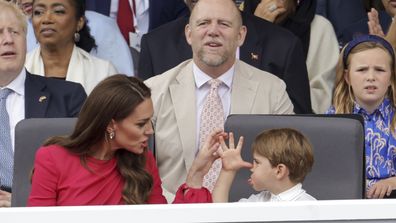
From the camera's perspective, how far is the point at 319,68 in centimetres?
749

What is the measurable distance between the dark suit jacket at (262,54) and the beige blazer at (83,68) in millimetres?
272

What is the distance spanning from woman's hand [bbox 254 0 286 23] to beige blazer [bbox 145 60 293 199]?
1222mm

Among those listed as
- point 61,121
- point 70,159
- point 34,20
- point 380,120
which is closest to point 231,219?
point 70,159

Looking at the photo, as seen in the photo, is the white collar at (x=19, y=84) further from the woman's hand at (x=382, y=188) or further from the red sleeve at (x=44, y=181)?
the woman's hand at (x=382, y=188)

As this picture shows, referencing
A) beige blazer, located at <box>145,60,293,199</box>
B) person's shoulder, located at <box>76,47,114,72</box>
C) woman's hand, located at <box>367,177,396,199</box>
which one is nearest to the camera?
beige blazer, located at <box>145,60,293,199</box>

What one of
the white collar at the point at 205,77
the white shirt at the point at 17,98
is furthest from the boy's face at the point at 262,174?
the white shirt at the point at 17,98

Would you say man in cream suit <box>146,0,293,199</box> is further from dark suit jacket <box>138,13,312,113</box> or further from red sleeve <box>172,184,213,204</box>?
red sleeve <box>172,184,213,204</box>

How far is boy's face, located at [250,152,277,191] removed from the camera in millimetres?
5105

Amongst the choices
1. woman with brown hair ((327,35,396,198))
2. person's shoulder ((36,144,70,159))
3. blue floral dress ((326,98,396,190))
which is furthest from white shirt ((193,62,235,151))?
person's shoulder ((36,144,70,159))

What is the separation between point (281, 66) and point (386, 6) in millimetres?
1327

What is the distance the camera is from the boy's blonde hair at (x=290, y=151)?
507cm

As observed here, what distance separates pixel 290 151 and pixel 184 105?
1.18m

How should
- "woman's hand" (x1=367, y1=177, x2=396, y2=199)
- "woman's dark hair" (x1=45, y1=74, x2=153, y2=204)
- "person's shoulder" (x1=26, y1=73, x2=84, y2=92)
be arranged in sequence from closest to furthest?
1. "woman's dark hair" (x1=45, y1=74, x2=153, y2=204)
2. "woman's hand" (x1=367, y1=177, x2=396, y2=199)
3. "person's shoulder" (x1=26, y1=73, x2=84, y2=92)

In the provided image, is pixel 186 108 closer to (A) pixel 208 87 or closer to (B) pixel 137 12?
(A) pixel 208 87
